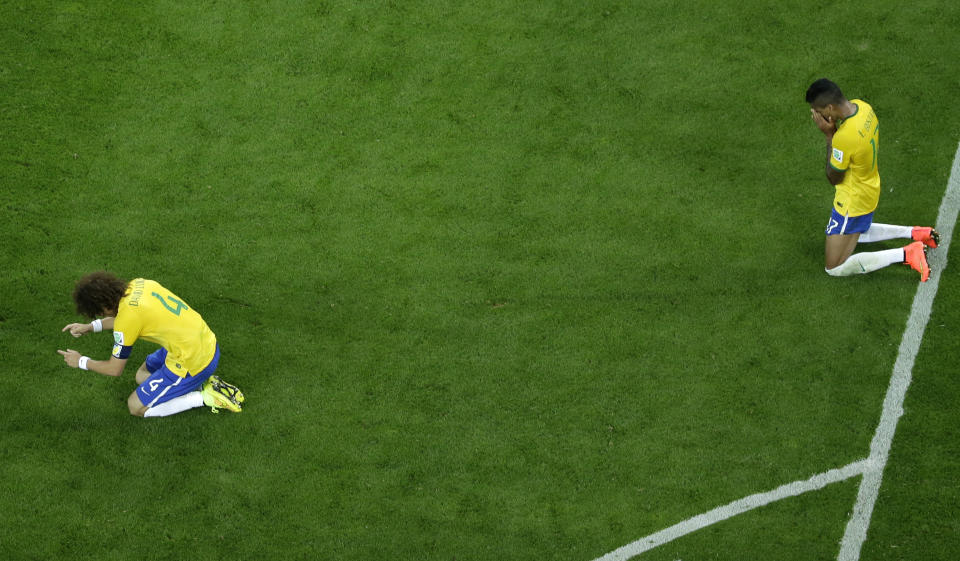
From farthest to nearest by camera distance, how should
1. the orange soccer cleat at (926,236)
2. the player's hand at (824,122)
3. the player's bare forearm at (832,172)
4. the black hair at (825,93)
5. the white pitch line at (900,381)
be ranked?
the orange soccer cleat at (926,236) < the player's bare forearm at (832,172) < the player's hand at (824,122) < the black hair at (825,93) < the white pitch line at (900,381)

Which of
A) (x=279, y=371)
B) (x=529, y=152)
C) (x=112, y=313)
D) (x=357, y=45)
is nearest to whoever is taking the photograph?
(x=112, y=313)

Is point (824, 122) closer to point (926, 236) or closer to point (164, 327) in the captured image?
point (926, 236)

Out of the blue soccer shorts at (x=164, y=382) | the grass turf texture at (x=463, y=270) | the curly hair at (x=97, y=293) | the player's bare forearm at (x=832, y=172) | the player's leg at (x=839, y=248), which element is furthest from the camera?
the player's leg at (x=839, y=248)

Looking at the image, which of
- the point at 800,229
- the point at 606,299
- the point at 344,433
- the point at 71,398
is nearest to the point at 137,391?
the point at 71,398

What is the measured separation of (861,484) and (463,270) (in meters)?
3.33

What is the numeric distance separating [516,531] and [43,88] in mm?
6103

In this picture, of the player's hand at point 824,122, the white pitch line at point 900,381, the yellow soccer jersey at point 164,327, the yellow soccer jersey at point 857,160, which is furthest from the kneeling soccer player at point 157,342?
the yellow soccer jersey at point 857,160

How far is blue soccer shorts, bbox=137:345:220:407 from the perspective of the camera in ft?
20.4

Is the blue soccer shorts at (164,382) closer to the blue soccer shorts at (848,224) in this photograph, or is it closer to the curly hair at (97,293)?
the curly hair at (97,293)

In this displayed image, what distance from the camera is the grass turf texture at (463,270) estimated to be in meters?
6.05

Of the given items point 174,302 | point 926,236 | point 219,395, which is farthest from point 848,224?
point 174,302

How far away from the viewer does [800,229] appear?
24.6 ft

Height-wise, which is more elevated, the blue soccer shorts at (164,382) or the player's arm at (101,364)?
the player's arm at (101,364)

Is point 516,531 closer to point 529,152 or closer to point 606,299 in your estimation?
point 606,299
